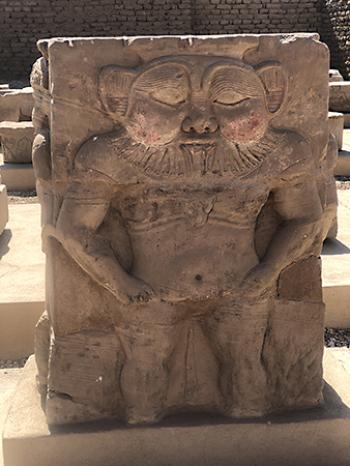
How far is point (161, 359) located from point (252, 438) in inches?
17.3

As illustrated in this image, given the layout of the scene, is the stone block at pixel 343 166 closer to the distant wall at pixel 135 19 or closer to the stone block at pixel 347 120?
the stone block at pixel 347 120

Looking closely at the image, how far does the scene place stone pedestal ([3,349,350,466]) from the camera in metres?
2.26

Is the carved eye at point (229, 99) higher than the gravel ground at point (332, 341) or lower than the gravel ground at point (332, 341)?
higher

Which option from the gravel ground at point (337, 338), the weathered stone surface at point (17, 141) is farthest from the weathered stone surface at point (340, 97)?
the gravel ground at point (337, 338)

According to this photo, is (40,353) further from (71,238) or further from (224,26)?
(224,26)

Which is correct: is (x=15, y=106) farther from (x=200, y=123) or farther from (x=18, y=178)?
(x=200, y=123)

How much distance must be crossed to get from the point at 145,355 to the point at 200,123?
840 millimetres

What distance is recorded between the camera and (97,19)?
1783 cm

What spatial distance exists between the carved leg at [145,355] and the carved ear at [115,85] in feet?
2.32

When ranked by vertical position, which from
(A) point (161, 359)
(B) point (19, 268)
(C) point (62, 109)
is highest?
(C) point (62, 109)

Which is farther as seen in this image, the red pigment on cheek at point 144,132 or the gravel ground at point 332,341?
the gravel ground at point 332,341

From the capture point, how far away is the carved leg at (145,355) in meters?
2.26

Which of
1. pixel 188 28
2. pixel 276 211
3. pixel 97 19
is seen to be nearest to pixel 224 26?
pixel 188 28

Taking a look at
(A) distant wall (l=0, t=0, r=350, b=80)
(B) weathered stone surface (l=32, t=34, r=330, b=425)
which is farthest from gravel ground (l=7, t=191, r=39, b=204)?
(A) distant wall (l=0, t=0, r=350, b=80)
